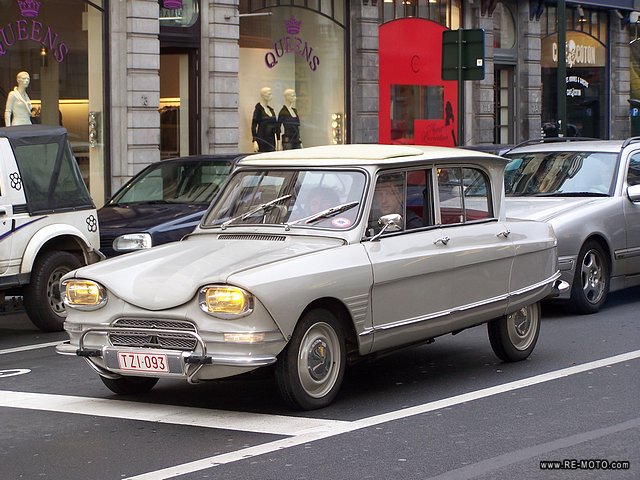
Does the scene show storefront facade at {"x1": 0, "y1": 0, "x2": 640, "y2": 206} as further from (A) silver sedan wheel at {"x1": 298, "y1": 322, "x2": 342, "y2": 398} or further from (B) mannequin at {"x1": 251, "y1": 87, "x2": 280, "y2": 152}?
(A) silver sedan wheel at {"x1": 298, "y1": 322, "x2": 342, "y2": 398}

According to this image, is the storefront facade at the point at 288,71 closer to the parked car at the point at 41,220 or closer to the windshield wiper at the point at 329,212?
the parked car at the point at 41,220

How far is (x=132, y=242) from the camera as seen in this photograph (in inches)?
531

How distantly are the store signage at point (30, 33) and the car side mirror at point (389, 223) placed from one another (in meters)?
12.7

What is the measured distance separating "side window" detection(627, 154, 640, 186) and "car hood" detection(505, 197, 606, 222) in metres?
0.61

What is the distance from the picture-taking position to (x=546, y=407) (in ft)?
26.8

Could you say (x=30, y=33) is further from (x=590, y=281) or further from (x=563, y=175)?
(x=590, y=281)

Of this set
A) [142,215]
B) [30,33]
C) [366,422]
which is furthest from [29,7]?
[366,422]

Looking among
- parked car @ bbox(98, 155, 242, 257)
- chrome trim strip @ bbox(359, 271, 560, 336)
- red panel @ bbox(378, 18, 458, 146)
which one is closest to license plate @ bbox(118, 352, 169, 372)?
chrome trim strip @ bbox(359, 271, 560, 336)

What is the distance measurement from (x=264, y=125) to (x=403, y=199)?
15.8 metres

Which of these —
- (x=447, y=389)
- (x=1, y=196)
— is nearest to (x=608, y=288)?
(x=447, y=389)

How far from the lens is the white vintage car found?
7711mm

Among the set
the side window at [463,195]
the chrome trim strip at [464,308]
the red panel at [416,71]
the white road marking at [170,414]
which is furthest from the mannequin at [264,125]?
the white road marking at [170,414]

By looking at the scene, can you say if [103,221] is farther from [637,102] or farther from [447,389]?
[637,102]

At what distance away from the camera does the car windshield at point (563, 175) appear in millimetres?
13594
